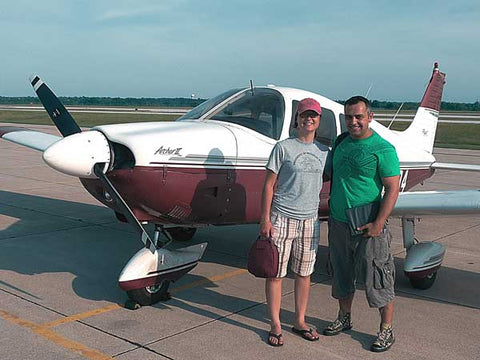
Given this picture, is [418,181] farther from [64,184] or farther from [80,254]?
[64,184]

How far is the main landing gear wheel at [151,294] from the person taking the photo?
4672mm

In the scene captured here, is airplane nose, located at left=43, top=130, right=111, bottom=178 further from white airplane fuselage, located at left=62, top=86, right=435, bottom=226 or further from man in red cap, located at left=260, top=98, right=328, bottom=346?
man in red cap, located at left=260, top=98, right=328, bottom=346

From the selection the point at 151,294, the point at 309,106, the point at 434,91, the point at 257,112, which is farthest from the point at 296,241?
the point at 434,91

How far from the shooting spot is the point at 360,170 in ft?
12.6

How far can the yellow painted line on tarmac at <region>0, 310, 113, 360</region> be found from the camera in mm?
3766

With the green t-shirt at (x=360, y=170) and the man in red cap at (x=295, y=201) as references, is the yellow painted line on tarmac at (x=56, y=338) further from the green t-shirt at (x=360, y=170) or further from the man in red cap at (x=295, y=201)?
the green t-shirt at (x=360, y=170)

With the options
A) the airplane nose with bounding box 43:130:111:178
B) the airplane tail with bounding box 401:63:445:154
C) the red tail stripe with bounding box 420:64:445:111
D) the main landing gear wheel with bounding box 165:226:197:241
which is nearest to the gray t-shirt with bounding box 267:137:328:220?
the airplane nose with bounding box 43:130:111:178

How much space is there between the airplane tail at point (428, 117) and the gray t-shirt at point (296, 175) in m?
4.40

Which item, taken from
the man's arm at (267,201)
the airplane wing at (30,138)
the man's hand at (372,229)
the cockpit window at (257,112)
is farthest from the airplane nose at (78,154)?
the airplane wing at (30,138)

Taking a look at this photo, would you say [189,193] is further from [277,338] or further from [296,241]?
[277,338]

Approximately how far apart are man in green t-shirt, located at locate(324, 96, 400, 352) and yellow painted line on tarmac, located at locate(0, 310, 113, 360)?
6.09 ft

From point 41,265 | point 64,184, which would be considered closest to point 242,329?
point 41,265

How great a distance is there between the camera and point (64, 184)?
11797 millimetres

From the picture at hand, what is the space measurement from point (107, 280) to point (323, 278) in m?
2.17
